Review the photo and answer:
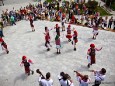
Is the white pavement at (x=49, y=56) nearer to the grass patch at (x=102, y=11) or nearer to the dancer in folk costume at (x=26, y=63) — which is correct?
the dancer in folk costume at (x=26, y=63)

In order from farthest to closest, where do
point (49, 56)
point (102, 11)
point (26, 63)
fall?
point (102, 11) < point (49, 56) < point (26, 63)

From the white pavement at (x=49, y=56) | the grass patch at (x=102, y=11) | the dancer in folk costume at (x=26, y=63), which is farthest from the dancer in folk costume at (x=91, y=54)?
the grass patch at (x=102, y=11)

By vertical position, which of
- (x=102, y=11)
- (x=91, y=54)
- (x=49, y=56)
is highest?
(x=102, y=11)

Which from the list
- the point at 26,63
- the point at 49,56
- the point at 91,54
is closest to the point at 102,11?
the point at 49,56

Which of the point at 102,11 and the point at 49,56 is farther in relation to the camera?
the point at 102,11

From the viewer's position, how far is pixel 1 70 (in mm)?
15477

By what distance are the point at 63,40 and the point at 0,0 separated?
81.7ft

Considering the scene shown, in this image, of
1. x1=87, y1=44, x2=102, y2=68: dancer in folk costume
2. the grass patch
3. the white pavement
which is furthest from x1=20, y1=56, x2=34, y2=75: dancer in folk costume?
the grass patch

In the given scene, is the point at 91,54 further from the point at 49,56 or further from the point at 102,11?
the point at 102,11

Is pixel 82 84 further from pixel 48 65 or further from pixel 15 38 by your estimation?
pixel 15 38

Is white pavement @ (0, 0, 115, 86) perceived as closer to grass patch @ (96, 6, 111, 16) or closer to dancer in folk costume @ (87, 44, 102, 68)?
dancer in folk costume @ (87, 44, 102, 68)

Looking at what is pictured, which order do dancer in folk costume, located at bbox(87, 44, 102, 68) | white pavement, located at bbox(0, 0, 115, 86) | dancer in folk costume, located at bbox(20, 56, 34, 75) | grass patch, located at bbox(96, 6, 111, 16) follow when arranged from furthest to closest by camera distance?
1. grass patch, located at bbox(96, 6, 111, 16)
2. white pavement, located at bbox(0, 0, 115, 86)
3. dancer in folk costume, located at bbox(87, 44, 102, 68)
4. dancer in folk costume, located at bbox(20, 56, 34, 75)

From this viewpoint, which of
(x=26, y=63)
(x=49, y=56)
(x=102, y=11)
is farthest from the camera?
(x=102, y=11)

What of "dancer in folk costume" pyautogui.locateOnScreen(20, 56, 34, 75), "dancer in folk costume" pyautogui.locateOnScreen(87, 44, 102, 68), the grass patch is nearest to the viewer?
"dancer in folk costume" pyautogui.locateOnScreen(20, 56, 34, 75)
